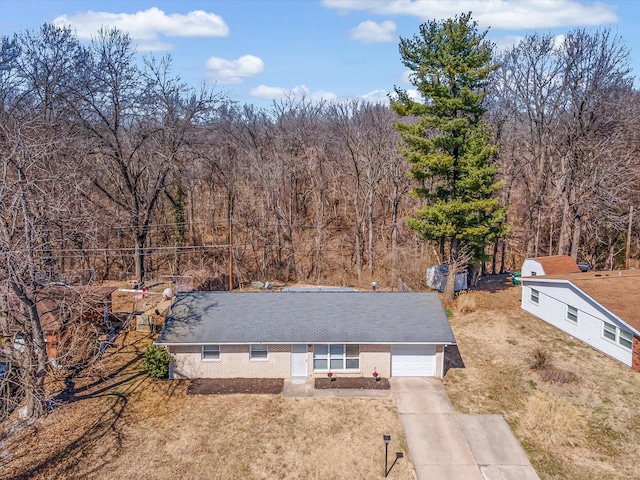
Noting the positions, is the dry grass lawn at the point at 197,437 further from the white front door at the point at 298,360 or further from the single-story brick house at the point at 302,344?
the white front door at the point at 298,360

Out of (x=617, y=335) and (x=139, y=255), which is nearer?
(x=617, y=335)

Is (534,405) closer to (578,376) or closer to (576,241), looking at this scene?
(578,376)

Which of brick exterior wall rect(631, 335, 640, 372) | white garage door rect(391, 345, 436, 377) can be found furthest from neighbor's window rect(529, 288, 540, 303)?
white garage door rect(391, 345, 436, 377)

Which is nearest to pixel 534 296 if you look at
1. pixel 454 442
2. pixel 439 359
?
pixel 439 359

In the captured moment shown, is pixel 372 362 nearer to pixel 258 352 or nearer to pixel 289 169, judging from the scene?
pixel 258 352

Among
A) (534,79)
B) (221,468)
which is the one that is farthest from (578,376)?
(534,79)
